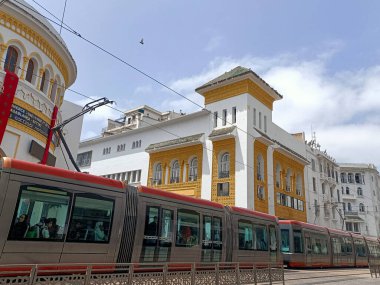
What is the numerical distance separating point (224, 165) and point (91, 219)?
23.4 metres

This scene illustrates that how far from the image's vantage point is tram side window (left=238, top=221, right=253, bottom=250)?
Answer: 14.9 m

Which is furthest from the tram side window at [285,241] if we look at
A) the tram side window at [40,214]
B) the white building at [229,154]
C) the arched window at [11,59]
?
the arched window at [11,59]

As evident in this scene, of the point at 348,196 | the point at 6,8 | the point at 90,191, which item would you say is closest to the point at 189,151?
the point at 6,8

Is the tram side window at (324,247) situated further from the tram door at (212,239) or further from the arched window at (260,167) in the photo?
→ the tram door at (212,239)

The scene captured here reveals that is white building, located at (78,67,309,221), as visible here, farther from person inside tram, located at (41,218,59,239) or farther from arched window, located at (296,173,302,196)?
person inside tram, located at (41,218,59,239)

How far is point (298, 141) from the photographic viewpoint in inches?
1644

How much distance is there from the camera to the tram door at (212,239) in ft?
42.3

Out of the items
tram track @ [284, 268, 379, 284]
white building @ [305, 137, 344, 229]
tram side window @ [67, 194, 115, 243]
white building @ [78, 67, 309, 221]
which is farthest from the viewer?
white building @ [305, 137, 344, 229]

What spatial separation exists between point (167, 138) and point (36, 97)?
72.4 ft

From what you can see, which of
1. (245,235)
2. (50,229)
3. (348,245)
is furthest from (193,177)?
(50,229)

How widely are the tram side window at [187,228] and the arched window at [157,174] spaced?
24313 millimetres

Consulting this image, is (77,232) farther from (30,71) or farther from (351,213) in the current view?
(351,213)

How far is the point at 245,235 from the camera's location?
15.2 metres

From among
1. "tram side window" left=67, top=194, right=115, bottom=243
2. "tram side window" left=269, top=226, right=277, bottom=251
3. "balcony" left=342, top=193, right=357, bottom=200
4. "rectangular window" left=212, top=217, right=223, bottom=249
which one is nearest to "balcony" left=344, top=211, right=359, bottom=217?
"balcony" left=342, top=193, right=357, bottom=200
